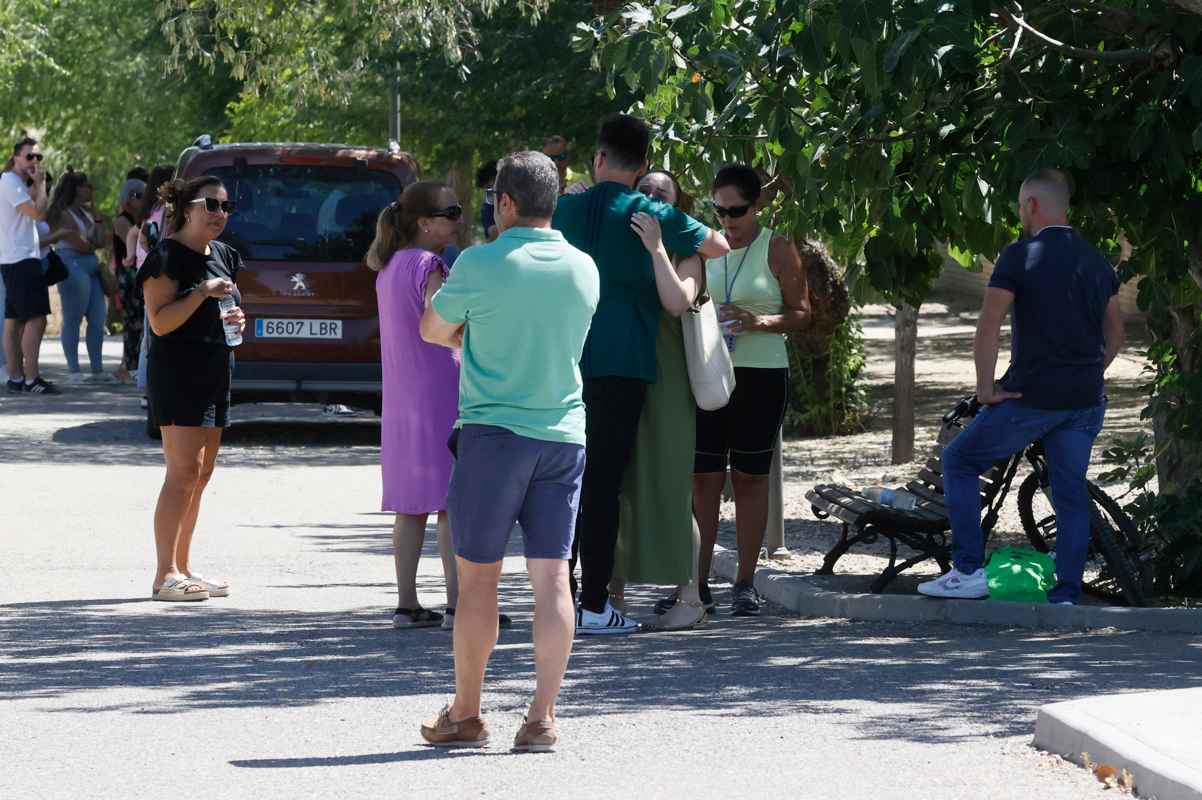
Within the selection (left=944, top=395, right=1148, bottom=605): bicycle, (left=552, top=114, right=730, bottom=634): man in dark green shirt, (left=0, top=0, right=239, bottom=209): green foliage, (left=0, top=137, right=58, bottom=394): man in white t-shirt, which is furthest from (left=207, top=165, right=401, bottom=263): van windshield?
(left=0, top=0, right=239, bottom=209): green foliage

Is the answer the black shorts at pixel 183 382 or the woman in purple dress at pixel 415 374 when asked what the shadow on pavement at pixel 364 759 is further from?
the black shorts at pixel 183 382

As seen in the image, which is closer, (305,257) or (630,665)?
(630,665)

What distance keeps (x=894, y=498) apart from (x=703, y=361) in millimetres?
1924

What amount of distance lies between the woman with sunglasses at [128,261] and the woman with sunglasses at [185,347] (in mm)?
10643

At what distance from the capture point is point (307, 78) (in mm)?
22891

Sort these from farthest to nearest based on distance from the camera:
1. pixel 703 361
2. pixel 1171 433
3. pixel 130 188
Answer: pixel 130 188 → pixel 1171 433 → pixel 703 361

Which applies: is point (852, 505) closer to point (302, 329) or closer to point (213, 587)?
point (213, 587)

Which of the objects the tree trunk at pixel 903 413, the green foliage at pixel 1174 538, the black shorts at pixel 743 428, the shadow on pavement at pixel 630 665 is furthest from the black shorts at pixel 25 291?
the green foliage at pixel 1174 538

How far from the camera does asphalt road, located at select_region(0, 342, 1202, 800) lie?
6.14m

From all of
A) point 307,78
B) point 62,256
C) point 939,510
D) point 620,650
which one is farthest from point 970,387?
point 620,650

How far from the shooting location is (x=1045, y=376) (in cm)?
894

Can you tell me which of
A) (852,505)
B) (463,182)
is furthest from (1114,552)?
(463,182)

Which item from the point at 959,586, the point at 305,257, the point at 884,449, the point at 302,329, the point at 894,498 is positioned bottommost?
the point at 884,449

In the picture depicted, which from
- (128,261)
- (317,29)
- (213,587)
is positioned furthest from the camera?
(317,29)
